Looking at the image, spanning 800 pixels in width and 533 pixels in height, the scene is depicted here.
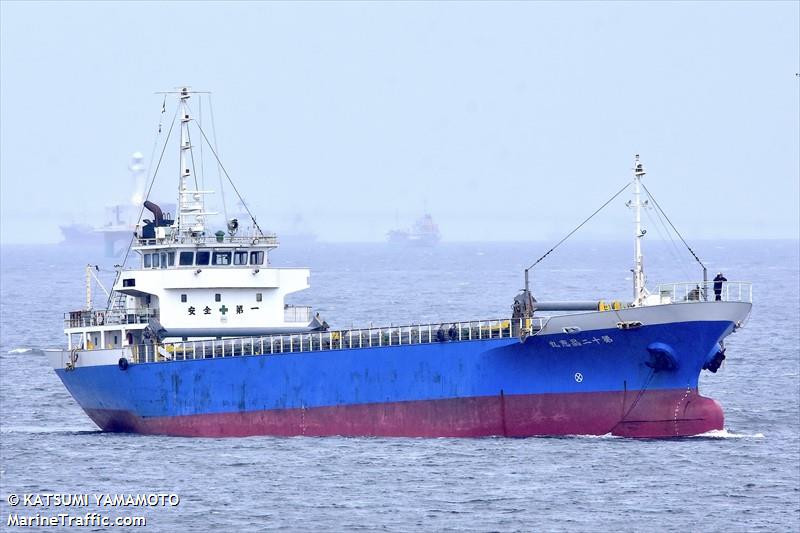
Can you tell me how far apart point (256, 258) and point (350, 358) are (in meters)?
6.24

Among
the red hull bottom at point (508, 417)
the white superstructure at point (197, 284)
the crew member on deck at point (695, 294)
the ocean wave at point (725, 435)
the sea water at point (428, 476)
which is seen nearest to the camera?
the sea water at point (428, 476)

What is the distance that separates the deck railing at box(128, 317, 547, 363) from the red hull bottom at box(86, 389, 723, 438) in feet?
6.22

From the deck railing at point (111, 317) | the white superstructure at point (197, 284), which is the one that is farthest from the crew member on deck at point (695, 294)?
the deck railing at point (111, 317)

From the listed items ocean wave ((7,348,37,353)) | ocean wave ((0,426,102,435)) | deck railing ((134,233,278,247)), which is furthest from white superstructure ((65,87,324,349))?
ocean wave ((7,348,37,353))

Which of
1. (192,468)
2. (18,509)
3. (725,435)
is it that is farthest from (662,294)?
(18,509)

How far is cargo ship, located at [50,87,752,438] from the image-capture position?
48.0 meters

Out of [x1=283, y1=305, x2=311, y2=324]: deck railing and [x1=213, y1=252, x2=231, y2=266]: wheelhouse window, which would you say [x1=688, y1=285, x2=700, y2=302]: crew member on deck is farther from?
[x1=213, y1=252, x2=231, y2=266]: wheelhouse window

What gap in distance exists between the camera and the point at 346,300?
11850 cm

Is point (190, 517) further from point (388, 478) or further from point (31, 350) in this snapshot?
point (31, 350)

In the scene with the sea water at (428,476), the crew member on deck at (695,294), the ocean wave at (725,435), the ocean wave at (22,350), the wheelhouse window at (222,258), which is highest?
the wheelhouse window at (222,258)

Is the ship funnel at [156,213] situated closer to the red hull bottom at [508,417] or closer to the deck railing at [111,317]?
the deck railing at [111,317]

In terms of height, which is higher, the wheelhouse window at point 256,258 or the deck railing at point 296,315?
the wheelhouse window at point 256,258

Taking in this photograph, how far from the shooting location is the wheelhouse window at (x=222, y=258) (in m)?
54.2

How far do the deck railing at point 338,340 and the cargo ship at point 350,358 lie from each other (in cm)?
4
